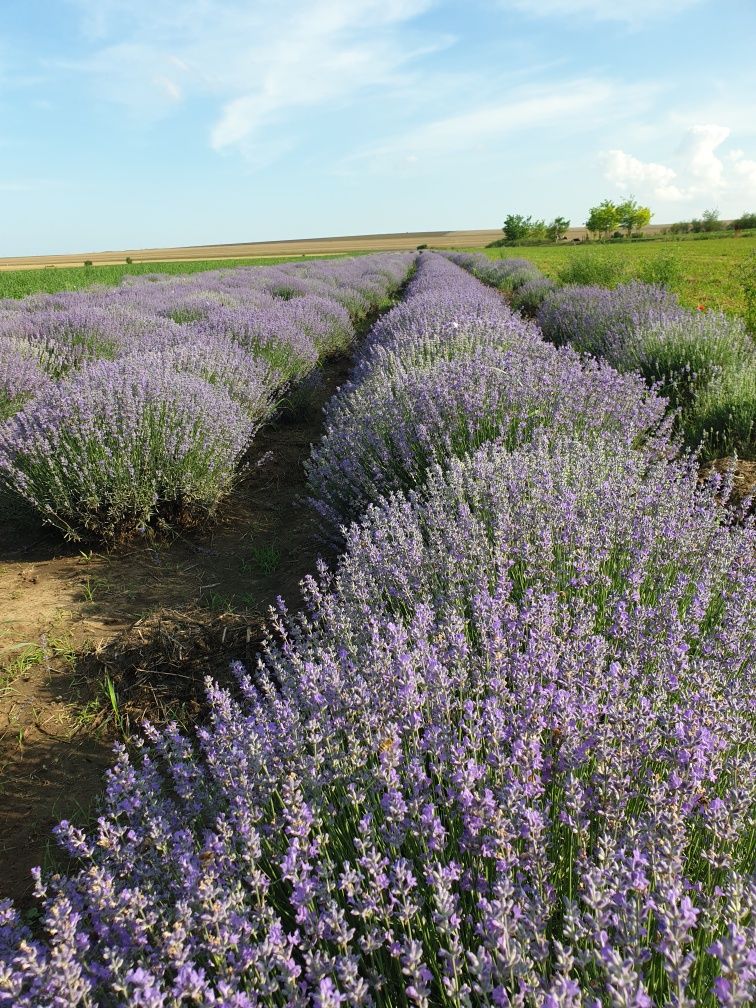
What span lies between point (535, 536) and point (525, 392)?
160cm

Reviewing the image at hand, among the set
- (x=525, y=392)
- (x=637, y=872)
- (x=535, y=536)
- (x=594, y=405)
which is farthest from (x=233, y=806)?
(x=594, y=405)

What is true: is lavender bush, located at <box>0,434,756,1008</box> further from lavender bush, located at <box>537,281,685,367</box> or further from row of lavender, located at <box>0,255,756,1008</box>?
lavender bush, located at <box>537,281,685,367</box>

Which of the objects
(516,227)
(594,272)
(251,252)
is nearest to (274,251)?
(251,252)

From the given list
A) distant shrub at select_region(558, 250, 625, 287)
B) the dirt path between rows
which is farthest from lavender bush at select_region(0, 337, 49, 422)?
distant shrub at select_region(558, 250, 625, 287)

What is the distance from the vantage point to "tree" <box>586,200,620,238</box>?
64.8 metres

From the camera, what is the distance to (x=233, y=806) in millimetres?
1356

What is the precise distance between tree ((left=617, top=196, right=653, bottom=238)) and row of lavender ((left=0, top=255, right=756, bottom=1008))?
6809 cm

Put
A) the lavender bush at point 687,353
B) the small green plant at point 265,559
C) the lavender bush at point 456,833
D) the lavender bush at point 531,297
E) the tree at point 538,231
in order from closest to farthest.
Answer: the lavender bush at point 456,833 < the small green plant at point 265,559 < the lavender bush at point 687,353 < the lavender bush at point 531,297 < the tree at point 538,231

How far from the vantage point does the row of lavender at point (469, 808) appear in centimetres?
98

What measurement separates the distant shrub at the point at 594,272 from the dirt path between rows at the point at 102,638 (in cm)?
1173

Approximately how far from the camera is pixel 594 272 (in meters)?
14.5

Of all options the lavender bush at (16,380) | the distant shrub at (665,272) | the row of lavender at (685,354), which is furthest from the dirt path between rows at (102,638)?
the distant shrub at (665,272)

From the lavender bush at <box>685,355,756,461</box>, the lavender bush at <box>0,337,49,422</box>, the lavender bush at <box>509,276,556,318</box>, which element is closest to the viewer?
the lavender bush at <box>685,355,756,461</box>

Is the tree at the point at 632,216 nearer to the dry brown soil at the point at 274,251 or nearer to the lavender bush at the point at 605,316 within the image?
the dry brown soil at the point at 274,251
